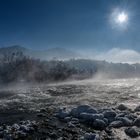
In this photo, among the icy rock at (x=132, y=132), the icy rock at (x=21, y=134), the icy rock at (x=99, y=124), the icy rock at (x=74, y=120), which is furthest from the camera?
the icy rock at (x=74, y=120)

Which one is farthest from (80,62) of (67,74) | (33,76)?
(33,76)

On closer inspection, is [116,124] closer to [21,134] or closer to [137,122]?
[137,122]

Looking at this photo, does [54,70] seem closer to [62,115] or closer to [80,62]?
[62,115]

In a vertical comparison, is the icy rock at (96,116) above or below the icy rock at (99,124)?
above

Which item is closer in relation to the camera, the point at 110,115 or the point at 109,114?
the point at 110,115

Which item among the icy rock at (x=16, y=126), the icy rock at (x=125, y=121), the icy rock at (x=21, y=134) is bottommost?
the icy rock at (x=21, y=134)

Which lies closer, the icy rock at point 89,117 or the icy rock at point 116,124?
Result: the icy rock at point 116,124

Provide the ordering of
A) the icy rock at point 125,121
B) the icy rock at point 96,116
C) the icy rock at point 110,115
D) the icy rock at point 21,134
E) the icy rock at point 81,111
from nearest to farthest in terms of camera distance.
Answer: the icy rock at point 21,134
the icy rock at point 125,121
the icy rock at point 96,116
the icy rock at point 110,115
the icy rock at point 81,111

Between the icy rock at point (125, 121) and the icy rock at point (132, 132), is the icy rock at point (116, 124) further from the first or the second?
the icy rock at point (132, 132)

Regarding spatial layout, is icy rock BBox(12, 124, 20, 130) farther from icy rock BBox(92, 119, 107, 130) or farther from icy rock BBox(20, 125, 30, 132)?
icy rock BBox(92, 119, 107, 130)

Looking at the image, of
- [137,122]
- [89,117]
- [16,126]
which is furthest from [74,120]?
[137,122]

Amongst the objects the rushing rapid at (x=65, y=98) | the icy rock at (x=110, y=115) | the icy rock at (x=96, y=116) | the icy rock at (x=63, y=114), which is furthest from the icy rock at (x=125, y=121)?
the rushing rapid at (x=65, y=98)

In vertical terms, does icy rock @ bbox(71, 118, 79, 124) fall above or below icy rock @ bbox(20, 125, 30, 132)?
above

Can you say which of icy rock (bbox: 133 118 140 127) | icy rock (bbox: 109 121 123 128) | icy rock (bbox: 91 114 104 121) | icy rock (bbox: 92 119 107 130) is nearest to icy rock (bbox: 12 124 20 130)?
icy rock (bbox: 92 119 107 130)
